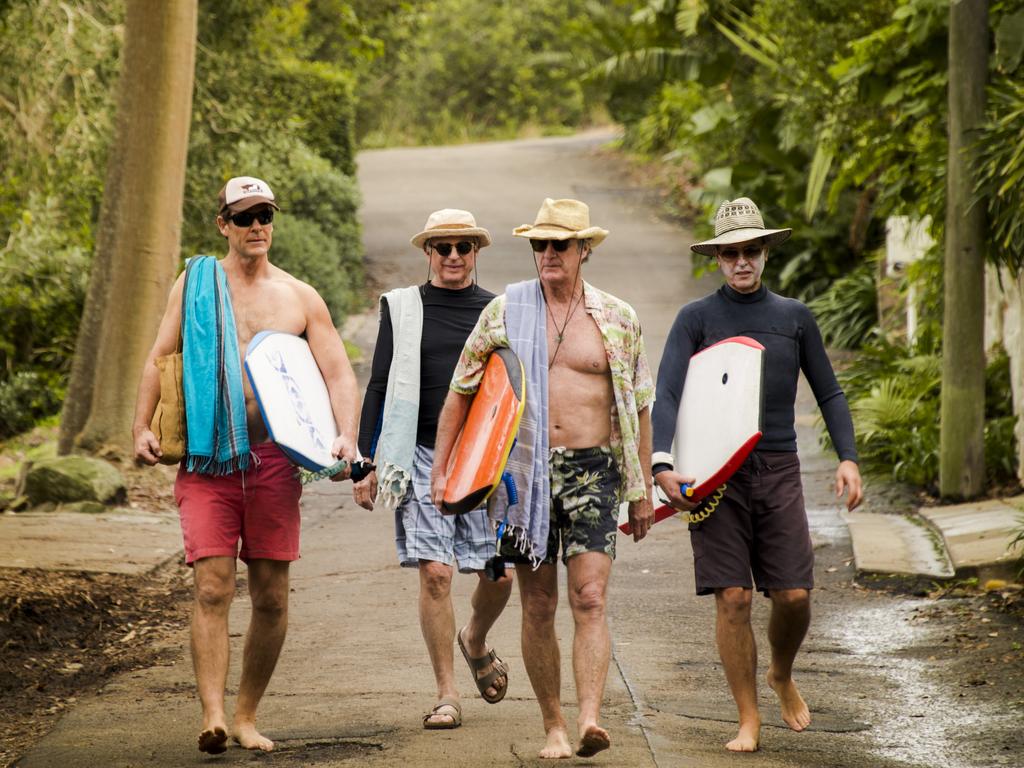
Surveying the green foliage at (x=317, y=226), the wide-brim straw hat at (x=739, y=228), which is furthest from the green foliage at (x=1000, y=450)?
the green foliage at (x=317, y=226)

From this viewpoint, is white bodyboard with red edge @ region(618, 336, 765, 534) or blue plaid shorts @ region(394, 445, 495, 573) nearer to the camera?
white bodyboard with red edge @ region(618, 336, 765, 534)

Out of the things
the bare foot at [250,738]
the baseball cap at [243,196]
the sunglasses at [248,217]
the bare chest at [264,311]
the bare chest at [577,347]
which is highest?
the baseball cap at [243,196]

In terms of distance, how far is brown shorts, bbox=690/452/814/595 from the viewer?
6016 mm

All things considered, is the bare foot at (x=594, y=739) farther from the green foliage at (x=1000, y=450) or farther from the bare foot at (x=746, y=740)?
the green foliage at (x=1000, y=450)

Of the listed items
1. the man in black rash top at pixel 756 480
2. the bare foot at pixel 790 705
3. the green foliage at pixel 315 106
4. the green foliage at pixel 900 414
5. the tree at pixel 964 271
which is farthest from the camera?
the green foliage at pixel 315 106

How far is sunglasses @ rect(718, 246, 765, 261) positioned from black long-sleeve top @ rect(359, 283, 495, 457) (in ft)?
3.34

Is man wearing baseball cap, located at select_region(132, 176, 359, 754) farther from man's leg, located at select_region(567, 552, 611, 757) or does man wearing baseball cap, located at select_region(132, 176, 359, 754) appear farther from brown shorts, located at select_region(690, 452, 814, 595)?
brown shorts, located at select_region(690, 452, 814, 595)

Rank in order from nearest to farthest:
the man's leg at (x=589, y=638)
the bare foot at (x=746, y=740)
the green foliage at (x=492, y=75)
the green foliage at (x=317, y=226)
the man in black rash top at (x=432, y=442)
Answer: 1. the man's leg at (x=589, y=638)
2. the bare foot at (x=746, y=740)
3. the man in black rash top at (x=432, y=442)
4. the green foliage at (x=317, y=226)
5. the green foliage at (x=492, y=75)

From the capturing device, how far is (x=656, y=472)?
19.6 ft

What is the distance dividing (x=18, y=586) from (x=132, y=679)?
185 centimetres

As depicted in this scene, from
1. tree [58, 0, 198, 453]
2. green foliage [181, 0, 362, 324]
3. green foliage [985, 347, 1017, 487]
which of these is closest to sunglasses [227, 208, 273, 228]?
tree [58, 0, 198, 453]

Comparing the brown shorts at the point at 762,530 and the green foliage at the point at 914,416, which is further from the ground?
the green foliage at the point at 914,416

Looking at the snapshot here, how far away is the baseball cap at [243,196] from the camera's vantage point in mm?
6102

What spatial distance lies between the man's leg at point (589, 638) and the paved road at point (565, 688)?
0.65 ft
